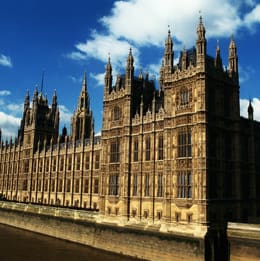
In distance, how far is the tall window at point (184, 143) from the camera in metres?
41.4

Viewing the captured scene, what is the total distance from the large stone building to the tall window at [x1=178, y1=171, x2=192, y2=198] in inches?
4.8

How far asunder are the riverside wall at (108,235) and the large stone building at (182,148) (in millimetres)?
1546

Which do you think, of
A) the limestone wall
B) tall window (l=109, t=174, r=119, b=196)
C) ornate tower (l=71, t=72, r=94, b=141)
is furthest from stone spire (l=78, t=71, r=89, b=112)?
the limestone wall

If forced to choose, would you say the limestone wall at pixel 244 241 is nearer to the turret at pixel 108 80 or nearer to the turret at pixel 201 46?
the turret at pixel 201 46

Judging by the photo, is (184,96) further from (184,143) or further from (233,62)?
(233,62)

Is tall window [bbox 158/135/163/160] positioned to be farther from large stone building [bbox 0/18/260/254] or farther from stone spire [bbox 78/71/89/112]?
stone spire [bbox 78/71/89/112]

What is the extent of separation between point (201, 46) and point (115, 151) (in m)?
20.8

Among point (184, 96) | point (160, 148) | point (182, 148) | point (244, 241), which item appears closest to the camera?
point (244, 241)

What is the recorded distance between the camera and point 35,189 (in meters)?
88.4

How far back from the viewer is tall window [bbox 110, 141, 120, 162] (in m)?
51.8

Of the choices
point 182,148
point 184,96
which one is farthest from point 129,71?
point 182,148

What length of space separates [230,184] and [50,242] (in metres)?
32.3

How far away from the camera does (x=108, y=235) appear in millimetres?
48219

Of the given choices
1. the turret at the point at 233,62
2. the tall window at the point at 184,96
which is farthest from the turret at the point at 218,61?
the tall window at the point at 184,96
